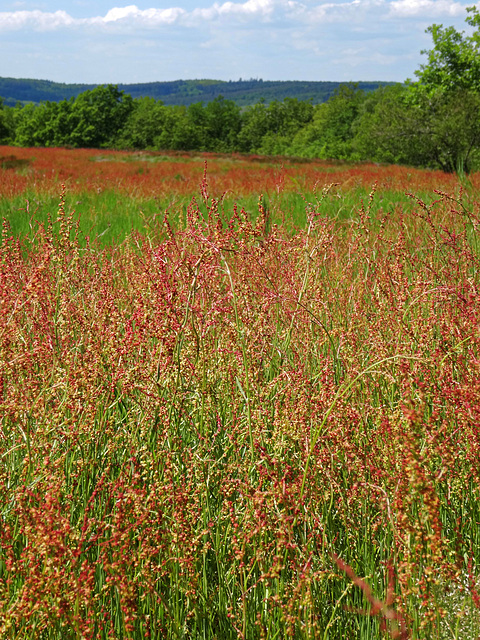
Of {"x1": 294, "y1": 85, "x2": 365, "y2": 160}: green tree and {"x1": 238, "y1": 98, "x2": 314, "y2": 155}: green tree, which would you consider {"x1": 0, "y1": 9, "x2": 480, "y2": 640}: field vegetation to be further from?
{"x1": 238, "y1": 98, "x2": 314, "y2": 155}: green tree

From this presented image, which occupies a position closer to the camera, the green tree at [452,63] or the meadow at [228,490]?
the meadow at [228,490]

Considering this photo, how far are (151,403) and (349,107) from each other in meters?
84.8

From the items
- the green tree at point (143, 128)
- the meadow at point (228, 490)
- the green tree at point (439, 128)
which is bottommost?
the meadow at point (228, 490)

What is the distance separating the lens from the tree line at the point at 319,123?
3041 centimetres

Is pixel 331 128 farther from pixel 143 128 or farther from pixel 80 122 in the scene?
pixel 80 122

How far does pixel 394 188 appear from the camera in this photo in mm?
10664

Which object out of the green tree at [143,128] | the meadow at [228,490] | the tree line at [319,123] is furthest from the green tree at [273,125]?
the meadow at [228,490]

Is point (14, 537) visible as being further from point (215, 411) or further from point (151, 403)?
point (215, 411)

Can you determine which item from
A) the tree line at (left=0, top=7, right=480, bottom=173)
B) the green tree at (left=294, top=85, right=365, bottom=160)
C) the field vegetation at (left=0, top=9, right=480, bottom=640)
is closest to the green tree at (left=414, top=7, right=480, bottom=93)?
the tree line at (left=0, top=7, right=480, bottom=173)

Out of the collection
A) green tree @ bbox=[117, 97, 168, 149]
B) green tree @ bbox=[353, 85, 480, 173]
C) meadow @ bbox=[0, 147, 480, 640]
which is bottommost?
meadow @ bbox=[0, 147, 480, 640]

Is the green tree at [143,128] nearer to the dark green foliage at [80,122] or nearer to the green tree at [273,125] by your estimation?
the dark green foliage at [80,122]

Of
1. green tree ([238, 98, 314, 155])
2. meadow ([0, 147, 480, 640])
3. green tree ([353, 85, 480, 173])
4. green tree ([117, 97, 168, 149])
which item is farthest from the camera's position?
green tree ([238, 98, 314, 155])

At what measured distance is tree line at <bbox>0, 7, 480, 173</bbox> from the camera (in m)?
30.4

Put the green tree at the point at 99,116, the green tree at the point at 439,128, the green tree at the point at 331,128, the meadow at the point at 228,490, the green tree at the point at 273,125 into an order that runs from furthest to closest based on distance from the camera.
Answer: the green tree at the point at 273,125 < the green tree at the point at 331,128 < the green tree at the point at 99,116 < the green tree at the point at 439,128 < the meadow at the point at 228,490
